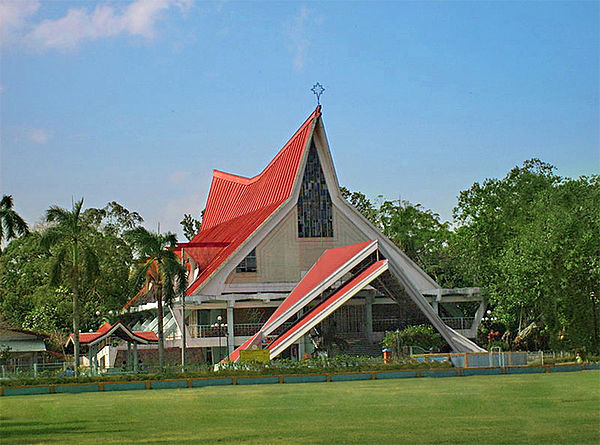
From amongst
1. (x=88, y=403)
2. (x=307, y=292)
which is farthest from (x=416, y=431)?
(x=307, y=292)

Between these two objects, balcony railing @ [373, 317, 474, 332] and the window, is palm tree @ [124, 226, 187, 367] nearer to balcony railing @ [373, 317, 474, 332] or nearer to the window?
the window

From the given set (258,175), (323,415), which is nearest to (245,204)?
(258,175)

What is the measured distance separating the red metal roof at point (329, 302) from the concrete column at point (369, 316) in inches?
181

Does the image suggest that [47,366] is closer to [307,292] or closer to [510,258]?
[307,292]

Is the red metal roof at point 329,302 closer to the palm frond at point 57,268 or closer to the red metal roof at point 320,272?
the red metal roof at point 320,272

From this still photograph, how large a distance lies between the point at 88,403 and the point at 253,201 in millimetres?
37807

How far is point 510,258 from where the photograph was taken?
48.0m

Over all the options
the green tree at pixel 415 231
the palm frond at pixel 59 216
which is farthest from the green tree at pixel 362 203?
the palm frond at pixel 59 216

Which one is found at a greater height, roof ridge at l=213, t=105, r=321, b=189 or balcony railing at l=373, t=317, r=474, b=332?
roof ridge at l=213, t=105, r=321, b=189

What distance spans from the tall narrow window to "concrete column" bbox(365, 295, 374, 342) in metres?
6.40

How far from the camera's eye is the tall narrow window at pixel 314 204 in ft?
175

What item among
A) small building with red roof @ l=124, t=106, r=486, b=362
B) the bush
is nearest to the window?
small building with red roof @ l=124, t=106, r=486, b=362

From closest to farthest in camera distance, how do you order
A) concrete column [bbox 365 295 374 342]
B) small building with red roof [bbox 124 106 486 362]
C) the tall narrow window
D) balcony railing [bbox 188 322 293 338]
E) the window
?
small building with red roof [bbox 124 106 486 362] < concrete column [bbox 365 295 374 342] < balcony railing [bbox 188 322 293 338] < the window < the tall narrow window

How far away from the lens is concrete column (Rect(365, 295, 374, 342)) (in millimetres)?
47966
